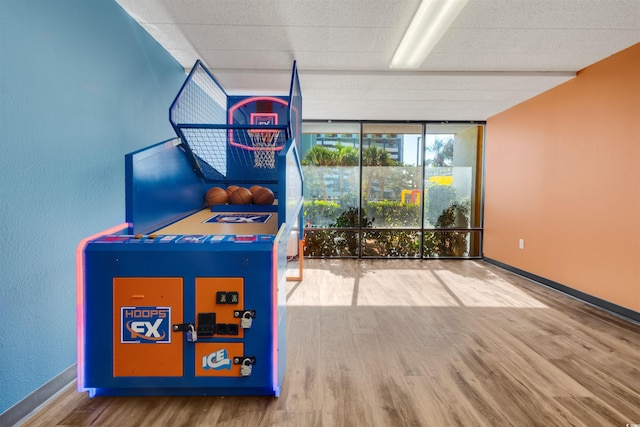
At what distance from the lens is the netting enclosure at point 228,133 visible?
2.88 metres

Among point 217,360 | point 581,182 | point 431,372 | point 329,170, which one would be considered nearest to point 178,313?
point 217,360

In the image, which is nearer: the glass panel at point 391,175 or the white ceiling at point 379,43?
the white ceiling at point 379,43

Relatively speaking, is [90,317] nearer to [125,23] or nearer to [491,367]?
[125,23]

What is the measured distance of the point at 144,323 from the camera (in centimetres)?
184

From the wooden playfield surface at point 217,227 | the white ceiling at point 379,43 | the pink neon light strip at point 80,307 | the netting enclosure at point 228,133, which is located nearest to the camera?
the pink neon light strip at point 80,307

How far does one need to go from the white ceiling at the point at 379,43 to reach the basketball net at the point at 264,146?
2.67 ft

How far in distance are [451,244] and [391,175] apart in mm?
1770

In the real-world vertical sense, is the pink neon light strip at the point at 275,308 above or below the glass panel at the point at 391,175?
below

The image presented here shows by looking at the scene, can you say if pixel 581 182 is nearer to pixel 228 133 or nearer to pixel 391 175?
pixel 391 175

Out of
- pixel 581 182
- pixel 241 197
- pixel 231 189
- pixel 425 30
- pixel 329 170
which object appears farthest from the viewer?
pixel 329 170

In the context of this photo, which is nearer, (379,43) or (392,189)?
(379,43)

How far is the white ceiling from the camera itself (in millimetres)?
2523

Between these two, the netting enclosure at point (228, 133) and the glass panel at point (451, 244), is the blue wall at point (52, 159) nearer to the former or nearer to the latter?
the netting enclosure at point (228, 133)

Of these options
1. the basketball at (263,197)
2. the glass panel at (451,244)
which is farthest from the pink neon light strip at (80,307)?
the glass panel at (451,244)
